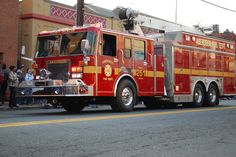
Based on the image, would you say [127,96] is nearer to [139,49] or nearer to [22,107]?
[139,49]

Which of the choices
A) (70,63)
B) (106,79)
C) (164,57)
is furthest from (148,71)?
(70,63)

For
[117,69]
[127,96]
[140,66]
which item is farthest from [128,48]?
[127,96]

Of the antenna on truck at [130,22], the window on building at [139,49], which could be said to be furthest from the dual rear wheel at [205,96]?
the window on building at [139,49]

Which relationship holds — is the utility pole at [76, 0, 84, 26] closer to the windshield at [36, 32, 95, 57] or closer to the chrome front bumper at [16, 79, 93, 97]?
the windshield at [36, 32, 95, 57]

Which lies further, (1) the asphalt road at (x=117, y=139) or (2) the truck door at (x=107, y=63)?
(2) the truck door at (x=107, y=63)

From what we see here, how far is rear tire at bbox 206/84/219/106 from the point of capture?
58.8ft

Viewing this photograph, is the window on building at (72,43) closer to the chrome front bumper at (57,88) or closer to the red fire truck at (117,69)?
the red fire truck at (117,69)

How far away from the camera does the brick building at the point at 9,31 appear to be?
2066 cm

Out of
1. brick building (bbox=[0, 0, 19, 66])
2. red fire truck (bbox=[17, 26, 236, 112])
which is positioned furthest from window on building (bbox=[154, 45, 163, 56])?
brick building (bbox=[0, 0, 19, 66])

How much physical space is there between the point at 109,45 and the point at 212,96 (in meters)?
7.09

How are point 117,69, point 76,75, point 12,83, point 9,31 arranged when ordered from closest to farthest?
point 76,75, point 117,69, point 12,83, point 9,31

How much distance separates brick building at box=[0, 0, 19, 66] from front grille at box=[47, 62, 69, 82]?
8.43 metres

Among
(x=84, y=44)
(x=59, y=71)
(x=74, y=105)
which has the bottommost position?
(x=74, y=105)

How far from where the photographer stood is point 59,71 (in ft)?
42.1
